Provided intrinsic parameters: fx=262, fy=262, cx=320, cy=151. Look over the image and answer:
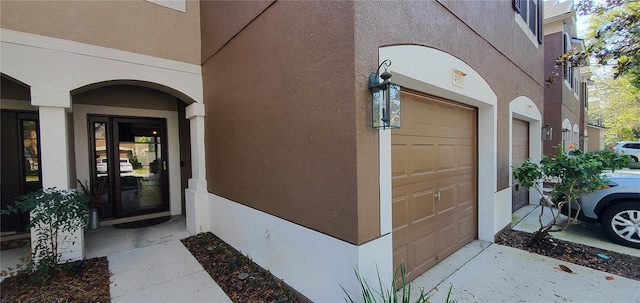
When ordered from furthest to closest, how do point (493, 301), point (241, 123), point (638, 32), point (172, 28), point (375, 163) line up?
point (638, 32) < point (172, 28) < point (241, 123) < point (493, 301) < point (375, 163)

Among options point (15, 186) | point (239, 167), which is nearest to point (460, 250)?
point (239, 167)

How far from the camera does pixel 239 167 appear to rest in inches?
159

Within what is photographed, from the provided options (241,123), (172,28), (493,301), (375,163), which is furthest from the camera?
(172,28)

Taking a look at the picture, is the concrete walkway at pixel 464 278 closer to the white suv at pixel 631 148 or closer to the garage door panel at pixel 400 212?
the garage door panel at pixel 400 212

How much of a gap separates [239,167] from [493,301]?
142 inches

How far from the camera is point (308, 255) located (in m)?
2.80

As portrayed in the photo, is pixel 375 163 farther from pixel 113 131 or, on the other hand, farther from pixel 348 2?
pixel 113 131

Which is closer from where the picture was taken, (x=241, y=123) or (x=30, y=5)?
(x=30, y=5)

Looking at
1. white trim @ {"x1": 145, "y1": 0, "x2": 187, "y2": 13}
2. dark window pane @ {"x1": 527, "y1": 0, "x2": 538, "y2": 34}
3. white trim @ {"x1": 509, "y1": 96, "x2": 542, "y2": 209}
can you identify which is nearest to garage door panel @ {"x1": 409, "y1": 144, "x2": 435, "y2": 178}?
white trim @ {"x1": 509, "y1": 96, "x2": 542, "y2": 209}

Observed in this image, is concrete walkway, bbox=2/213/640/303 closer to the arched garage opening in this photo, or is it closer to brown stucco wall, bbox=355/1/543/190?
the arched garage opening

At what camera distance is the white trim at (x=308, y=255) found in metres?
2.38

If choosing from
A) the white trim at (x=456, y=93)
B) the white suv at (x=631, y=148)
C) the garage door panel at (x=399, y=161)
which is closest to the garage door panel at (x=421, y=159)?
the garage door panel at (x=399, y=161)

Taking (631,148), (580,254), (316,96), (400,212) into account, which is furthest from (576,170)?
(631,148)

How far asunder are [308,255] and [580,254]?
4.14m
